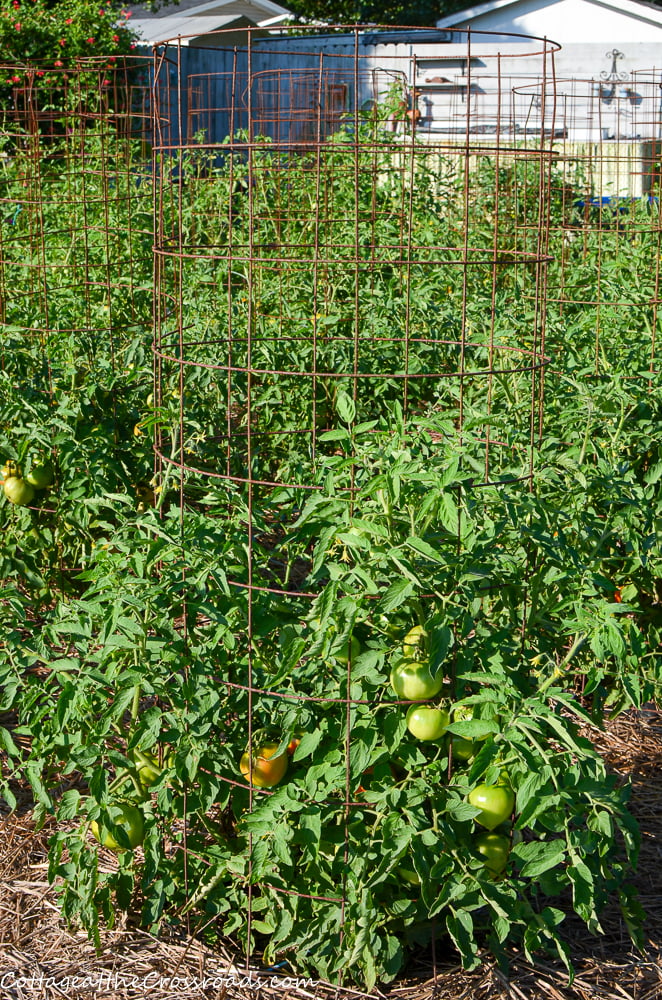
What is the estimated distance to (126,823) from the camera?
2.29 m

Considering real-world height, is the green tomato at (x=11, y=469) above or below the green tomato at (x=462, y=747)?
above

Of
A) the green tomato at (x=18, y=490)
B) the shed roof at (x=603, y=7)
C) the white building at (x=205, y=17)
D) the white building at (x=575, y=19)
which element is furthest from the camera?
the white building at (x=575, y=19)

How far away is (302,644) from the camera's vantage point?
213 cm

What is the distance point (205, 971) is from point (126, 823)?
0.37 m

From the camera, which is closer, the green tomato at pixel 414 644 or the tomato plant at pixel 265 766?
the green tomato at pixel 414 644

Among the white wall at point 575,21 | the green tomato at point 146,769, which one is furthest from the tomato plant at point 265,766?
the white wall at point 575,21

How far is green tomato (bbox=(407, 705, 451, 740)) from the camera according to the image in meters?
2.10

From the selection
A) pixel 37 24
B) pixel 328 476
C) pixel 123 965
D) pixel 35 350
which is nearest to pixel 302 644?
pixel 328 476

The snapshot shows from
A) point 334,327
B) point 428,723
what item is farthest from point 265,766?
point 334,327

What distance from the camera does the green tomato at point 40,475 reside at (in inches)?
131

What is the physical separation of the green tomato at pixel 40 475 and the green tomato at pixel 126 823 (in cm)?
131

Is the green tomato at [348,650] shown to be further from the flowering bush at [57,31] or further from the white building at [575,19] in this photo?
the white building at [575,19]

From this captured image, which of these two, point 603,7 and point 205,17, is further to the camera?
point 205,17

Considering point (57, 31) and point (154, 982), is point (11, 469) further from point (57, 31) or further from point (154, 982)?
point (57, 31)
